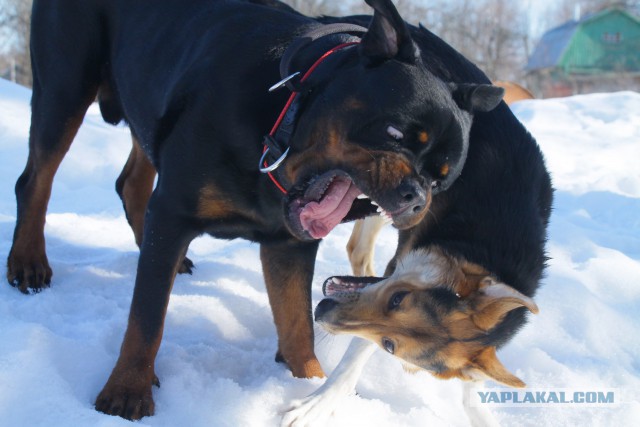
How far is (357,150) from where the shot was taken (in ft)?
8.59

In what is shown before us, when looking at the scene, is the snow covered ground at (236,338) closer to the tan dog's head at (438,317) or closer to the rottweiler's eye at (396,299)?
the tan dog's head at (438,317)

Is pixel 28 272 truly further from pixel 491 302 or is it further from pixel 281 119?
pixel 491 302

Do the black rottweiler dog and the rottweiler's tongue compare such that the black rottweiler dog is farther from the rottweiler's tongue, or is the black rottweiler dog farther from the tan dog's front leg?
the tan dog's front leg

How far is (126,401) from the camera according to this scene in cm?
271

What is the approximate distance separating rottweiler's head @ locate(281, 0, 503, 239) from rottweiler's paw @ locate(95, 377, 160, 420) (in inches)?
34.6

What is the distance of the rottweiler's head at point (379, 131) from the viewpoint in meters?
2.57

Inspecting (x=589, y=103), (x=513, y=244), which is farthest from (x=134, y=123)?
(x=589, y=103)

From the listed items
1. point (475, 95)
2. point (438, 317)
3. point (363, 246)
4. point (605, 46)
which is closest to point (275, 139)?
point (475, 95)

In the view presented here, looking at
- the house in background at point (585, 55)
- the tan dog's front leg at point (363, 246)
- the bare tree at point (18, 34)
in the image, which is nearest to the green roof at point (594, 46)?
the house in background at point (585, 55)

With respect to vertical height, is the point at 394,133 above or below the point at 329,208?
above

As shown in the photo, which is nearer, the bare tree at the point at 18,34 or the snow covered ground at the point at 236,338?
the snow covered ground at the point at 236,338

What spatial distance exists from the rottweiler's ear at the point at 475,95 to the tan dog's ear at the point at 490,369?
1002 mm

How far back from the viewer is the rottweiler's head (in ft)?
8.45

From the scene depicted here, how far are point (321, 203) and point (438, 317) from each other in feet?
2.22
